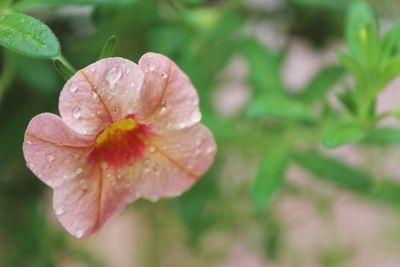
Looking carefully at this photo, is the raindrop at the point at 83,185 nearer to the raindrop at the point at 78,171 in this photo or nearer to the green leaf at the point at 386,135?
the raindrop at the point at 78,171

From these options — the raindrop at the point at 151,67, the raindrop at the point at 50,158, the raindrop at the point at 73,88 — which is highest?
the raindrop at the point at 73,88

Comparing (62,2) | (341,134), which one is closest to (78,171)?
(62,2)

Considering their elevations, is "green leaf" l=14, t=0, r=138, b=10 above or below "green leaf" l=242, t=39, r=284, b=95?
above

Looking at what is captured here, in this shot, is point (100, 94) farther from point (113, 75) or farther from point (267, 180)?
point (267, 180)

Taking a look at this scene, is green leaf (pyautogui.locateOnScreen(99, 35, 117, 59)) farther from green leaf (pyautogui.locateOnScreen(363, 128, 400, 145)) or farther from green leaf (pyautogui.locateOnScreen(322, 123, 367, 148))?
green leaf (pyautogui.locateOnScreen(363, 128, 400, 145))

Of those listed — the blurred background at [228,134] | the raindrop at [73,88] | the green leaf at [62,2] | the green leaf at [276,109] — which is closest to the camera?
the raindrop at [73,88]

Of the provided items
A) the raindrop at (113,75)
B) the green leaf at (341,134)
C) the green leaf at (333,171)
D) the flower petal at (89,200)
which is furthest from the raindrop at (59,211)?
the green leaf at (333,171)

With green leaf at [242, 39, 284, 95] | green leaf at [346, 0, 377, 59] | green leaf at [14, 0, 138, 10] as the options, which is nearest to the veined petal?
green leaf at [14, 0, 138, 10]

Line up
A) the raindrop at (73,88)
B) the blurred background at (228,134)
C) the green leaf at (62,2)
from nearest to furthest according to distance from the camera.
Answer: the raindrop at (73,88) → the green leaf at (62,2) → the blurred background at (228,134)
